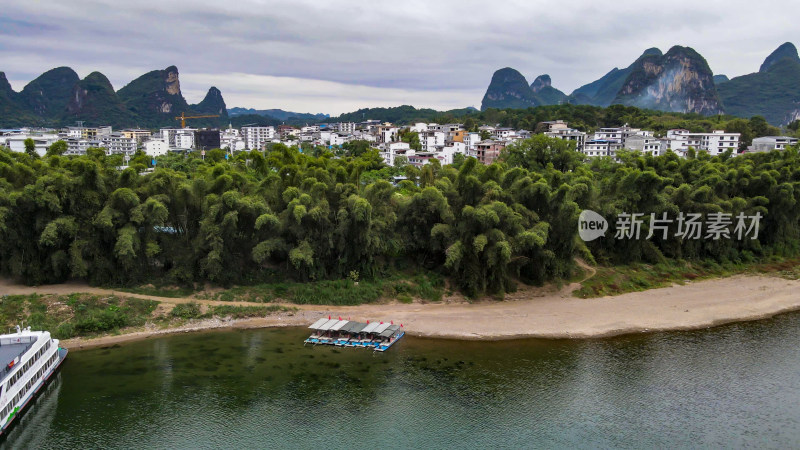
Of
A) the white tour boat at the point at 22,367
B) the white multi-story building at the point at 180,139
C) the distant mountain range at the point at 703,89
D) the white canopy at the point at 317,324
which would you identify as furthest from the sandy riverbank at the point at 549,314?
the distant mountain range at the point at 703,89

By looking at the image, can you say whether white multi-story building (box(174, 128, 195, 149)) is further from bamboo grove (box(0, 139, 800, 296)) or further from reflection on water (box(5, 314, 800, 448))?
reflection on water (box(5, 314, 800, 448))

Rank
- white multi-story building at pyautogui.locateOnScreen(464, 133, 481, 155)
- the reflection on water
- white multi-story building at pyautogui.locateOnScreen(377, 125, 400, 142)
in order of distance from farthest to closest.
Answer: white multi-story building at pyautogui.locateOnScreen(377, 125, 400, 142)
white multi-story building at pyautogui.locateOnScreen(464, 133, 481, 155)
the reflection on water

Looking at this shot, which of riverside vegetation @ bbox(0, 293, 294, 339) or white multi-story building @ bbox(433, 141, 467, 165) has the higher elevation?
white multi-story building @ bbox(433, 141, 467, 165)

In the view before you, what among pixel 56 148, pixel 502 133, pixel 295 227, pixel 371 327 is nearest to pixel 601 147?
pixel 502 133

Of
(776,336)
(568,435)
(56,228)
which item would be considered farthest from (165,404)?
(776,336)

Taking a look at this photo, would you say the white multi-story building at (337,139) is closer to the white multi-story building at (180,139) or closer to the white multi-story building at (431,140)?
the white multi-story building at (431,140)

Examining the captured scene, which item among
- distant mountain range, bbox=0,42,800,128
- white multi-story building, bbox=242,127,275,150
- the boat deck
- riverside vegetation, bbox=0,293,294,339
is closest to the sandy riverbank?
riverside vegetation, bbox=0,293,294,339

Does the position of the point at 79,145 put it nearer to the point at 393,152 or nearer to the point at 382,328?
the point at 393,152
